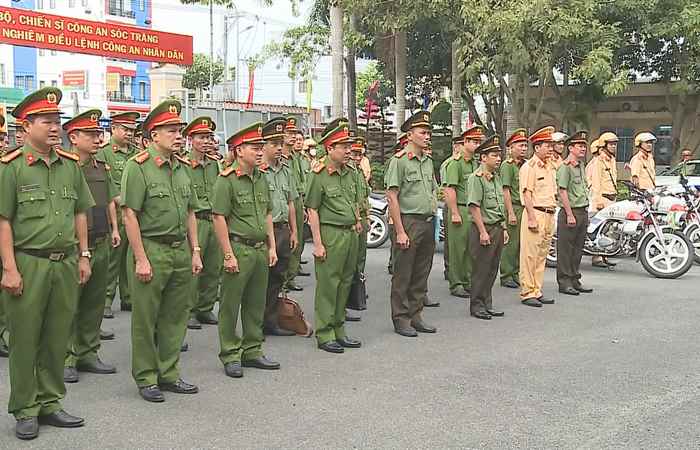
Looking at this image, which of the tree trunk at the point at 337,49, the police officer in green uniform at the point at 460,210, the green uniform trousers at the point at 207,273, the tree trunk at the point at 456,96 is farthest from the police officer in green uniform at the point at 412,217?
the tree trunk at the point at 456,96

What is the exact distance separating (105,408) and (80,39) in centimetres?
1513

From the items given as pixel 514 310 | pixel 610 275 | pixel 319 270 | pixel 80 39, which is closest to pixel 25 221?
pixel 319 270

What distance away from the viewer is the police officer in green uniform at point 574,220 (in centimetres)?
935

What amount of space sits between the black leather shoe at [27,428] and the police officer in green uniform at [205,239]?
265cm

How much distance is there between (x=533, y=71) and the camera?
1958cm

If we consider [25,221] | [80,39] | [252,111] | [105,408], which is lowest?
[105,408]

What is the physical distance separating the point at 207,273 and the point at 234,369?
2004 millimetres

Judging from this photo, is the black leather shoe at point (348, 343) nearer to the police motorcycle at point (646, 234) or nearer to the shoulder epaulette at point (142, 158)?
the shoulder epaulette at point (142, 158)

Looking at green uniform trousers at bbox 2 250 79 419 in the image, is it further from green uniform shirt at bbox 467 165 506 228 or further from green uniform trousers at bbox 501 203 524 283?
green uniform trousers at bbox 501 203 524 283

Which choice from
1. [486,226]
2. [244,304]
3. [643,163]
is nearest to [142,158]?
[244,304]

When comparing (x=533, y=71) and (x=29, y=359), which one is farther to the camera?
(x=533, y=71)

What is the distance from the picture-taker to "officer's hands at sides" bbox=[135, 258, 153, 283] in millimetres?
5094

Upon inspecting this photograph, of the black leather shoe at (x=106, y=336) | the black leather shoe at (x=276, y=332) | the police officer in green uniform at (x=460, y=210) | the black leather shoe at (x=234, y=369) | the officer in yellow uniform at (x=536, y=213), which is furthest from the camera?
the officer in yellow uniform at (x=536, y=213)

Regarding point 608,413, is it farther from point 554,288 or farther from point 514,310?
point 554,288
